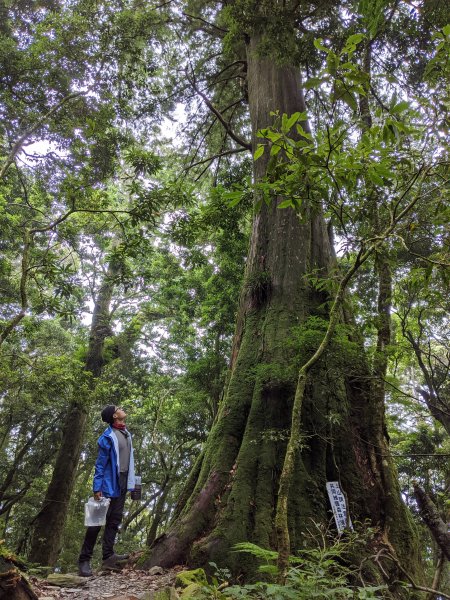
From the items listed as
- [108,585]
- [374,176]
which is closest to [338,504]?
[108,585]

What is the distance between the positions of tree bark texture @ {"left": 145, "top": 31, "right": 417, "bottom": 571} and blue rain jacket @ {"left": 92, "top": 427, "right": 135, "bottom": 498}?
887 millimetres

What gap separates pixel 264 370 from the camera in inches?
149

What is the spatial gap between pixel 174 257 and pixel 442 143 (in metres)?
9.79

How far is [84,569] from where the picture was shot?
3855 millimetres

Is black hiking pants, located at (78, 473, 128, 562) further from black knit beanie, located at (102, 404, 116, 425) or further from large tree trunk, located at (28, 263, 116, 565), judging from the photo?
large tree trunk, located at (28, 263, 116, 565)

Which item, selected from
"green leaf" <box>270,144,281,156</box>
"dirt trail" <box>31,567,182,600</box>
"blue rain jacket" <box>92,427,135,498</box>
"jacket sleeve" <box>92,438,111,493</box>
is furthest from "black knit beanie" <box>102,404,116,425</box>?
"green leaf" <box>270,144,281,156</box>

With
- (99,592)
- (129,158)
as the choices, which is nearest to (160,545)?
(99,592)

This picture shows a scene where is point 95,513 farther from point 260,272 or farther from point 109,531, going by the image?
point 260,272

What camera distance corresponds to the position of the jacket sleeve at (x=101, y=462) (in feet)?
13.8

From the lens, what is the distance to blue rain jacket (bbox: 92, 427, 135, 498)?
13.9ft

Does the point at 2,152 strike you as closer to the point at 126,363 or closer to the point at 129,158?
the point at 129,158

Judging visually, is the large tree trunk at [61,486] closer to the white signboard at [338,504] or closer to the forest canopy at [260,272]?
the forest canopy at [260,272]

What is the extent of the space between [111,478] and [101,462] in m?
0.20

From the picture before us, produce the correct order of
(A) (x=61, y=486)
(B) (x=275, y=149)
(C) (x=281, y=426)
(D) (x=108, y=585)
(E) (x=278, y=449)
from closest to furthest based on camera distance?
(B) (x=275, y=149) < (D) (x=108, y=585) < (E) (x=278, y=449) < (C) (x=281, y=426) < (A) (x=61, y=486)
